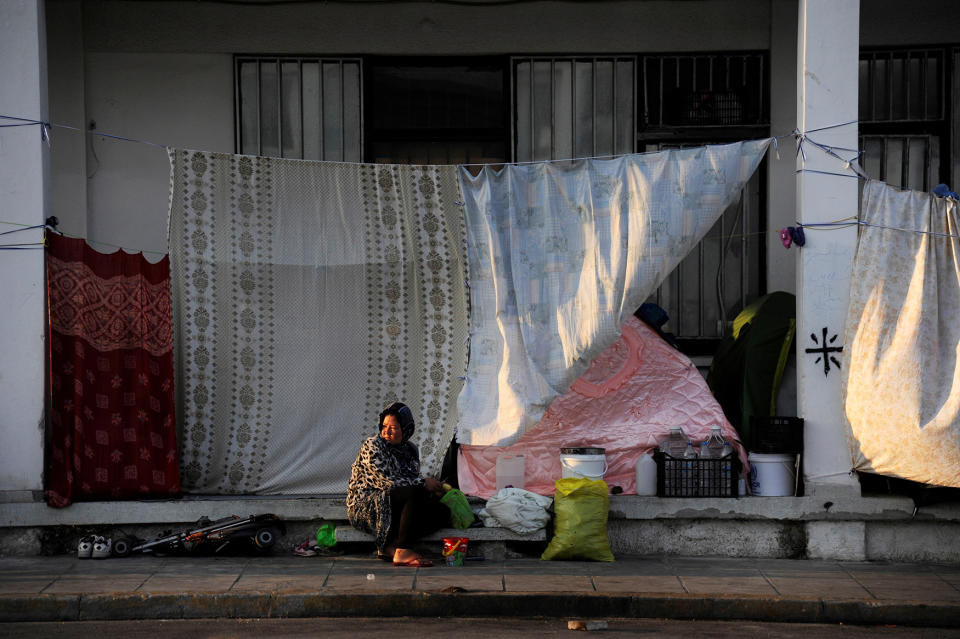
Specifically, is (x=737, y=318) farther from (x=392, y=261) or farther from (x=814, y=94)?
(x=392, y=261)

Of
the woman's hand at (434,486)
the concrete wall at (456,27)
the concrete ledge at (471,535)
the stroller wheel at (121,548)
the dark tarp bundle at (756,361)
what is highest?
the concrete wall at (456,27)

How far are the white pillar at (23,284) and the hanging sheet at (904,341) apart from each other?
6.25 m

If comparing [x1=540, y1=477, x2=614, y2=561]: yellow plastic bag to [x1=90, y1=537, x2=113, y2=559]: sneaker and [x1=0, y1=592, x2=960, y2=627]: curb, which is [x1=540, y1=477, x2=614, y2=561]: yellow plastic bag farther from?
[x1=90, y1=537, x2=113, y2=559]: sneaker

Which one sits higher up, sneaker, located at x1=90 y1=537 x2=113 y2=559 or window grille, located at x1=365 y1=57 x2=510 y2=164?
window grille, located at x1=365 y1=57 x2=510 y2=164

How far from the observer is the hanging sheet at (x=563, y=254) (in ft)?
26.5

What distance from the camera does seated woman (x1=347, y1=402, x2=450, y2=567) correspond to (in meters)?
7.89

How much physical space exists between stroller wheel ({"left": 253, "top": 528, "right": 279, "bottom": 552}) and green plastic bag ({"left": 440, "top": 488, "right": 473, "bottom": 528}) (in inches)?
52.5

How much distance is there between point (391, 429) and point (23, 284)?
306 centimetres

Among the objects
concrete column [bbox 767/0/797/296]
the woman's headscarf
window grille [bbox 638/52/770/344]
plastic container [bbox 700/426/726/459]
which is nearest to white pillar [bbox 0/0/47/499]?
the woman's headscarf

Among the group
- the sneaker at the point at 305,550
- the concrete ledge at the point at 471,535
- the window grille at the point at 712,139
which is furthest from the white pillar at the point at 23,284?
the window grille at the point at 712,139

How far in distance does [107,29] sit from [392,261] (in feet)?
13.0

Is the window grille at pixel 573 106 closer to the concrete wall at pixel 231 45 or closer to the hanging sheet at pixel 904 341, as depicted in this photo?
the concrete wall at pixel 231 45

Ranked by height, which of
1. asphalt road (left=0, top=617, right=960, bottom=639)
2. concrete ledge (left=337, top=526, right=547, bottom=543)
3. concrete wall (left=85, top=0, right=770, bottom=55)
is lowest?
asphalt road (left=0, top=617, right=960, bottom=639)

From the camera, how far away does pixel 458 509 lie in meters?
8.10
